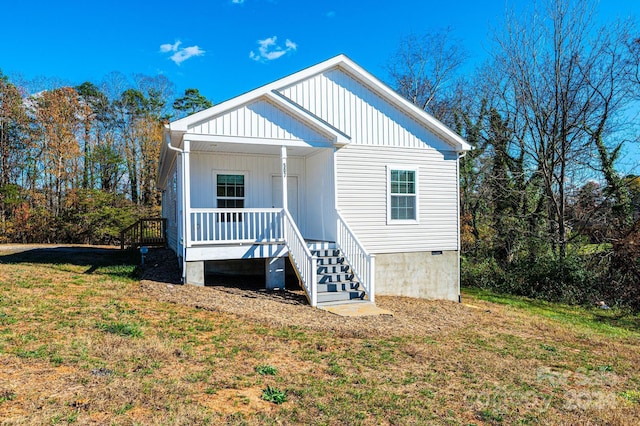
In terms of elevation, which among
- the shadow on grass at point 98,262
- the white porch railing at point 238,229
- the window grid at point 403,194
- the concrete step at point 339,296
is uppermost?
the window grid at point 403,194

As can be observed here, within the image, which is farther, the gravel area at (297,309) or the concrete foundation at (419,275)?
the concrete foundation at (419,275)

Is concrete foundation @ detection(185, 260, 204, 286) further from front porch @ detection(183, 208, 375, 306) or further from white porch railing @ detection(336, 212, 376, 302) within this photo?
white porch railing @ detection(336, 212, 376, 302)

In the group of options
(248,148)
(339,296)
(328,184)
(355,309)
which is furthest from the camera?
(328,184)

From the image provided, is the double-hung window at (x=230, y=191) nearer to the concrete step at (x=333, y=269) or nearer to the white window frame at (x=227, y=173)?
the white window frame at (x=227, y=173)

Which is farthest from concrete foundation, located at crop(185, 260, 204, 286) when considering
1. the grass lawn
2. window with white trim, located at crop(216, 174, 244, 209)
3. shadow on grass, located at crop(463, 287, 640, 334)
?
shadow on grass, located at crop(463, 287, 640, 334)

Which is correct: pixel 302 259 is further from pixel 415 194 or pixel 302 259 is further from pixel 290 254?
pixel 415 194

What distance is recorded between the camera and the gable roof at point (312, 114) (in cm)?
947

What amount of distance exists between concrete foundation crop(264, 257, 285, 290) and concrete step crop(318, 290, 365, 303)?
1.71 meters

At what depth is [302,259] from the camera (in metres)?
9.27

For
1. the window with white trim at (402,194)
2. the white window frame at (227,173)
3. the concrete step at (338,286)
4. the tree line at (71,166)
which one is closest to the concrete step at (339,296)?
the concrete step at (338,286)

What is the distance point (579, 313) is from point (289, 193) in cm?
977

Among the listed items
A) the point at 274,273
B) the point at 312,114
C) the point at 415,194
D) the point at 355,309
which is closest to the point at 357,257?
the point at 355,309

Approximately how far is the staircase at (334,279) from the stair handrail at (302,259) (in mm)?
270

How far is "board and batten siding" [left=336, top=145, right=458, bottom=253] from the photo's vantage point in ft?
36.8
